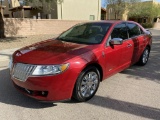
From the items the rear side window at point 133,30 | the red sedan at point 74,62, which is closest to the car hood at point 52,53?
the red sedan at point 74,62

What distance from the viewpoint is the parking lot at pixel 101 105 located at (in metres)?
3.25

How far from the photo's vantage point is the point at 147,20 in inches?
1474

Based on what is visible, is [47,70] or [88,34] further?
[88,34]

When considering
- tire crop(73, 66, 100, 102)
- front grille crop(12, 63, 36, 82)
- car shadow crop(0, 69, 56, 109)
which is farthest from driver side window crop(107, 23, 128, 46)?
car shadow crop(0, 69, 56, 109)

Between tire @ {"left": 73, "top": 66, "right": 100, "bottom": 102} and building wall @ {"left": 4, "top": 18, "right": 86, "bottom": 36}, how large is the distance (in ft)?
43.2

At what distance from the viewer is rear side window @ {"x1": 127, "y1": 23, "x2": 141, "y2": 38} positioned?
17.4ft

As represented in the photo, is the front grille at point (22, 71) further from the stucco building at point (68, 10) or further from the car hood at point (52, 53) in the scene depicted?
the stucco building at point (68, 10)

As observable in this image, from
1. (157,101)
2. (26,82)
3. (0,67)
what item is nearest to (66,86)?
(26,82)

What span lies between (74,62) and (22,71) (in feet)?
3.12

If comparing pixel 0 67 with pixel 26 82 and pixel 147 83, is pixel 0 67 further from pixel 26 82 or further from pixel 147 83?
pixel 147 83

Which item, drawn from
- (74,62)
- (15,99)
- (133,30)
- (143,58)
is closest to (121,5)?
(143,58)

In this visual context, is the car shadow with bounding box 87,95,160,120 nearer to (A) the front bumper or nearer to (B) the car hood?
(A) the front bumper

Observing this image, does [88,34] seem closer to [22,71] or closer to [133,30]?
[133,30]

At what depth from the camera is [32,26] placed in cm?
1680
